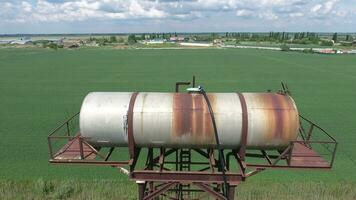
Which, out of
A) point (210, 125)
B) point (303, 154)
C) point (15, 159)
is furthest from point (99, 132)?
point (15, 159)

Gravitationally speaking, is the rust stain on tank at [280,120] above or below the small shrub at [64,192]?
above

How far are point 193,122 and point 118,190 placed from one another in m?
8.79

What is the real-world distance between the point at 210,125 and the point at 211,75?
53.1m

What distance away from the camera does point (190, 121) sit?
10.1 meters

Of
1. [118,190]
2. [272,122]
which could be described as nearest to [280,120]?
[272,122]

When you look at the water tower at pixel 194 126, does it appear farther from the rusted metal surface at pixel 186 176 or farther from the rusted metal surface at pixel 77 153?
the rusted metal surface at pixel 77 153

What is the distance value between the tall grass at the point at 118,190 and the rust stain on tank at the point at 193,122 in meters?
7.13

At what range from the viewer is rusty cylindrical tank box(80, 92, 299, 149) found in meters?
10.1

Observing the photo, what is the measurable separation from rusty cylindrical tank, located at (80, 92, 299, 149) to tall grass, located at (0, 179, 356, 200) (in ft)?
22.2

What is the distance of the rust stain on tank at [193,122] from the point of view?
10055 mm

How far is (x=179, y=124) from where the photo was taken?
33.0 feet

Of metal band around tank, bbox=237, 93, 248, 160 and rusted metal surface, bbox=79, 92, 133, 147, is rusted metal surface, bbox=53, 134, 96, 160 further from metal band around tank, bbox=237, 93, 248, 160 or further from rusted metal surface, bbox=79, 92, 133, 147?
metal band around tank, bbox=237, 93, 248, 160

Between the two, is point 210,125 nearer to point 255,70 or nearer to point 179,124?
point 179,124

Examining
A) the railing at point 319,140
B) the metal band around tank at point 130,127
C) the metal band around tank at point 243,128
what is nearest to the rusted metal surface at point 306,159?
the railing at point 319,140
